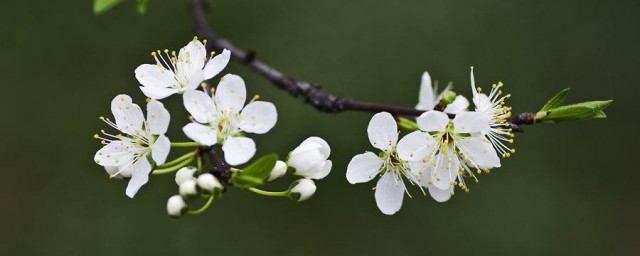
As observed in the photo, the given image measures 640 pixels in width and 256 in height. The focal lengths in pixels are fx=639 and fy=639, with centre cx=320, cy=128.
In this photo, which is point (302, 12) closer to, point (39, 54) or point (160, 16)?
point (160, 16)

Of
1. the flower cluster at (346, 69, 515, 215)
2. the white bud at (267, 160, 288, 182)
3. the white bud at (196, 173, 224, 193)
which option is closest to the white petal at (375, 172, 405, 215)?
the flower cluster at (346, 69, 515, 215)

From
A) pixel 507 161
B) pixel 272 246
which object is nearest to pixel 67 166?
pixel 272 246

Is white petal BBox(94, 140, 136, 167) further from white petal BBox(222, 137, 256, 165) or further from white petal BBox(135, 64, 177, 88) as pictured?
white petal BBox(222, 137, 256, 165)

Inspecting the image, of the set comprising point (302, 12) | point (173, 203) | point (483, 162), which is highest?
point (302, 12)

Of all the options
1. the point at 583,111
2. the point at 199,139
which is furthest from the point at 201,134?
the point at 583,111

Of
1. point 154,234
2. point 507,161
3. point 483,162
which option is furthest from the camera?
point 507,161
